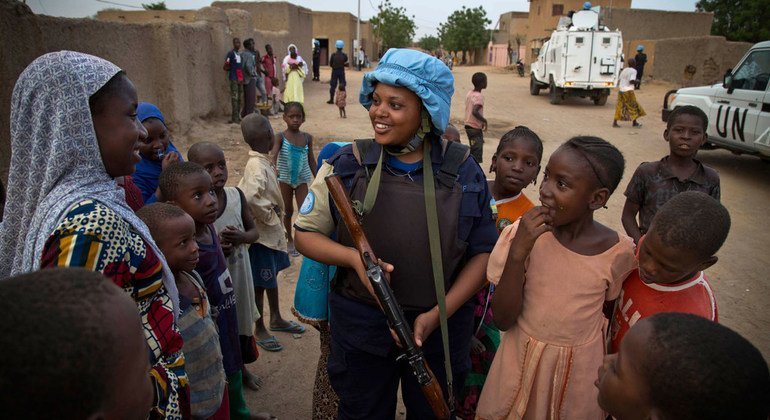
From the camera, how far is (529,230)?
1.61 metres

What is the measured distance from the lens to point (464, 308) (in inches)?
75.2

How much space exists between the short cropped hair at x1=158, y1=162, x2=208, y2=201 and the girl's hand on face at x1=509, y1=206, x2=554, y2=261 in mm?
1495

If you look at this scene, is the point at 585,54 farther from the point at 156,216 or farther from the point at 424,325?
the point at 156,216

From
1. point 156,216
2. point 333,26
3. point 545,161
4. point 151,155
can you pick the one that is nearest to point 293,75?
point 545,161

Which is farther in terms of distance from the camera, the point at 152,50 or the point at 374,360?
the point at 152,50

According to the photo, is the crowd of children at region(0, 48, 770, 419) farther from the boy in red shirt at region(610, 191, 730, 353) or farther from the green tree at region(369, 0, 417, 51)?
the green tree at region(369, 0, 417, 51)

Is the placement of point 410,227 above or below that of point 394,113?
below

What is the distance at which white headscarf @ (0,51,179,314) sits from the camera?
1233 mm

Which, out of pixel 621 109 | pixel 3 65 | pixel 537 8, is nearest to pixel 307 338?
pixel 3 65

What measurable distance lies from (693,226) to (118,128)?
1.82 meters

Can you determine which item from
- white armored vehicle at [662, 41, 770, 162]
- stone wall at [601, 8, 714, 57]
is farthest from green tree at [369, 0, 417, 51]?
white armored vehicle at [662, 41, 770, 162]

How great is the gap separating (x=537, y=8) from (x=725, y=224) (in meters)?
30.2

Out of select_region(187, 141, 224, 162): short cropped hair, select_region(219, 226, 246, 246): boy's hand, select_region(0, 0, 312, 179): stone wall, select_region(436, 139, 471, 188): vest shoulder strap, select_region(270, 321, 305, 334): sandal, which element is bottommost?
select_region(270, 321, 305, 334): sandal

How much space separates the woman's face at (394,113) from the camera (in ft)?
5.60
